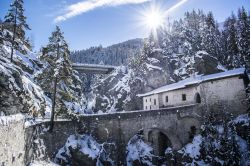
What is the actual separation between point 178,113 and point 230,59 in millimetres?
35563

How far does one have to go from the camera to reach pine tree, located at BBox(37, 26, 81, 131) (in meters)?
28.4

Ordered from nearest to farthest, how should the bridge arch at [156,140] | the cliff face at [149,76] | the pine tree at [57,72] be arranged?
the pine tree at [57,72] → the bridge arch at [156,140] → the cliff face at [149,76]

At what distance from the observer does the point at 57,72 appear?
27.8 m

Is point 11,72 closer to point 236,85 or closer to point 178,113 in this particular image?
point 178,113

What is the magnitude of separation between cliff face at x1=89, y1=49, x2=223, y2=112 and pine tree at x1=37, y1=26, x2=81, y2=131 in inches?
1338

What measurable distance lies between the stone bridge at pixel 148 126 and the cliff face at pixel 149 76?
924 inches

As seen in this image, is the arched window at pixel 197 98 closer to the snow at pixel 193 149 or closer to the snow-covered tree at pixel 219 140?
the snow-covered tree at pixel 219 140

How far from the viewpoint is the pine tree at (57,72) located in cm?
2836

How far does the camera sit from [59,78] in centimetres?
2862

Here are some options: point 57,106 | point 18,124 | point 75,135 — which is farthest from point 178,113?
point 18,124

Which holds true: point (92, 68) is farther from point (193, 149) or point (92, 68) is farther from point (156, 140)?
point (193, 149)

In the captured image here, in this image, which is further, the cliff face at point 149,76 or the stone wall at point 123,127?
the cliff face at point 149,76

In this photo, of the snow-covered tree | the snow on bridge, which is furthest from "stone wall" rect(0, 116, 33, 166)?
the snow on bridge

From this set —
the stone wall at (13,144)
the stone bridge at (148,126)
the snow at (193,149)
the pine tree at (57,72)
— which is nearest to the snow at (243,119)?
the stone bridge at (148,126)
